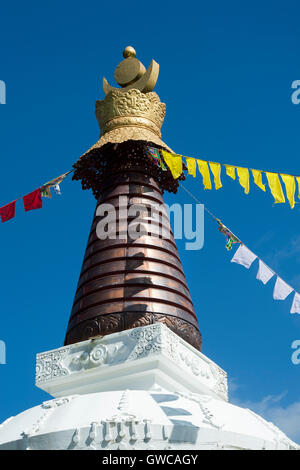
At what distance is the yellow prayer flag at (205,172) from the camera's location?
30.9ft

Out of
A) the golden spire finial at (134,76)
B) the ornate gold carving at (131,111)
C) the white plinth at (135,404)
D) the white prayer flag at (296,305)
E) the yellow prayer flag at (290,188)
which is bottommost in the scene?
the white plinth at (135,404)

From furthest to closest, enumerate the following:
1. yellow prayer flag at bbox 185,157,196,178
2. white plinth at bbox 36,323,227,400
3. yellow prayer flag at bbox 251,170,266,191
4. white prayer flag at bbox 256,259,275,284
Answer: white prayer flag at bbox 256,259,275,284
yellow prayer flag at bbox 185,157,196,178
yellow prayer flag at bbox 251,170,266,191
white plinth at bbox 36,323,227,400

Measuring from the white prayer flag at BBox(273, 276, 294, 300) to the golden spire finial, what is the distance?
421cm

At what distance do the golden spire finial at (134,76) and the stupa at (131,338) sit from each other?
0.02m

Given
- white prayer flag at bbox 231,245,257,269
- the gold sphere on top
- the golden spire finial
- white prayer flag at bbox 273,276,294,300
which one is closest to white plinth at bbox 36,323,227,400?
white prayer flag at bbox 273,276,294,300

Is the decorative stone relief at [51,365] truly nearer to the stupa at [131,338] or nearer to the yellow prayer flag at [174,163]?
the stupa at [131,338]

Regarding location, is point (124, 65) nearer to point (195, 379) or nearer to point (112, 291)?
point (112, 291)

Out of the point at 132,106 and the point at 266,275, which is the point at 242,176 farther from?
the point at 132,106

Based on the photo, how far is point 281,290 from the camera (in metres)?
10.3

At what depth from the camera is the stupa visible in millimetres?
6668

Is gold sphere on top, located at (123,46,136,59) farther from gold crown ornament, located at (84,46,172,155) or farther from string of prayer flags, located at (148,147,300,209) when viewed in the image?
string of prayer flags, located at (148,147,300,209)

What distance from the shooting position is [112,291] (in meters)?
8.88

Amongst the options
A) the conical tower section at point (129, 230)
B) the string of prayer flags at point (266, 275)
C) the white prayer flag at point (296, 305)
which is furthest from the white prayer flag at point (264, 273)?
the conical tower section at point (129, 230)
